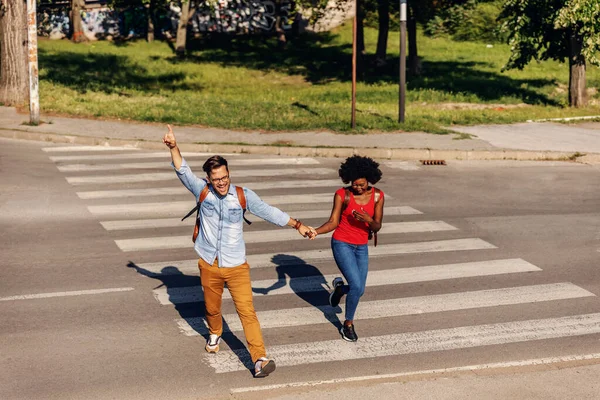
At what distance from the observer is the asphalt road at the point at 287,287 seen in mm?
7898

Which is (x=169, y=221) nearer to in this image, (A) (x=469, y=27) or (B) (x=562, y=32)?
(B) (x=562, y=32)

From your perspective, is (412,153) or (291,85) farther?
(291,85)

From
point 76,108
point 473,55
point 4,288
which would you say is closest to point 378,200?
point 4,288

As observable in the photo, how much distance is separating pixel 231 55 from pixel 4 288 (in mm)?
35214

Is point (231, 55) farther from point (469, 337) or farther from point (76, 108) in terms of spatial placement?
point (469, 337)

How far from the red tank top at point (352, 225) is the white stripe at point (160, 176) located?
817 centimetres

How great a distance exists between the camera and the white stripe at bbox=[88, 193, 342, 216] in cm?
1386

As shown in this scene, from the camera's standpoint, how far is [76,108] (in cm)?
2392

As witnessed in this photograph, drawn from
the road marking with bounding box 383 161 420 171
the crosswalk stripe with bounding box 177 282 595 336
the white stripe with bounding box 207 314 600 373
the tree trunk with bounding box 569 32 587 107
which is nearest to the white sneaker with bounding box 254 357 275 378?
the white stripe with bounding box 207 314 600 373

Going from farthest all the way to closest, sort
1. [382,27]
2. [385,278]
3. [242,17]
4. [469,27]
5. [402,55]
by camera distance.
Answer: [242,17], [469,27], [382,27], [402,55], [385,278]

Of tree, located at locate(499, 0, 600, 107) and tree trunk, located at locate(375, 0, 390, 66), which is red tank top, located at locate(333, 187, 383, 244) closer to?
tree, located at locate(499, 0, 600, 107)

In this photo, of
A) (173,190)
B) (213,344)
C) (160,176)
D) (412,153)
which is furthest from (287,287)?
(412,153)

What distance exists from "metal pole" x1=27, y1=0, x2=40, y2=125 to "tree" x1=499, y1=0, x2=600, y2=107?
13.3 meters

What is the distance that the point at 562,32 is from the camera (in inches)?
1066
